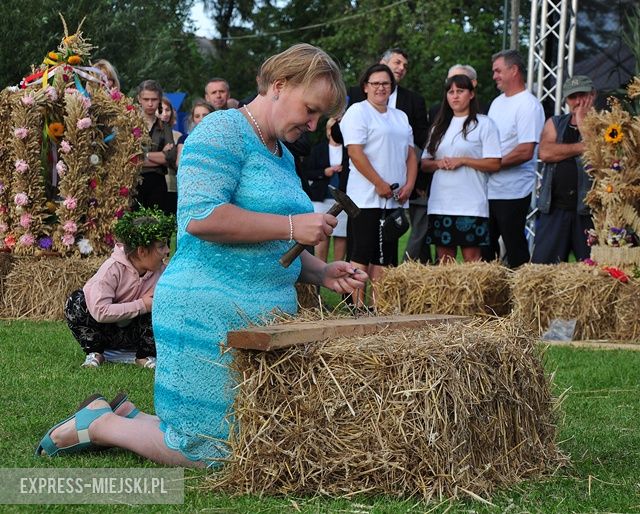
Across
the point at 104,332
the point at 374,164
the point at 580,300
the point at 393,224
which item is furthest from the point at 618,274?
the point at 104,332

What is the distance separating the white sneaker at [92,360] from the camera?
6852mm

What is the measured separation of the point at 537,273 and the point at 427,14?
100 ft

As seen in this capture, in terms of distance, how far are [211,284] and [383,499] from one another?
100cm

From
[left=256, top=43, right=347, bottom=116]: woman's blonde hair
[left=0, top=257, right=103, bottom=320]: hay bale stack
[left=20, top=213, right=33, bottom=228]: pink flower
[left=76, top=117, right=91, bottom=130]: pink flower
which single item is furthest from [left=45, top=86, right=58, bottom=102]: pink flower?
[left=256, top=43, right=347, bottom=116]: woman's blonde hair

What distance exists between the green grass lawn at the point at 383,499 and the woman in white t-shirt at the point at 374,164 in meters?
1.95

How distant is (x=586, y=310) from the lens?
8.57m

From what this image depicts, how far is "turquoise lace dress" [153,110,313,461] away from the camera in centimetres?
414

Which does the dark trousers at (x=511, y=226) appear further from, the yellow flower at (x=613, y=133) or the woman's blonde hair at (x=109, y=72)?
the woman's blonde hair at (x=109, y=72)

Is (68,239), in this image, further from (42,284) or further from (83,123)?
(83,123)

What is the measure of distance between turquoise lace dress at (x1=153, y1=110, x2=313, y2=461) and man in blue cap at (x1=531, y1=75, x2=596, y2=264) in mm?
5772

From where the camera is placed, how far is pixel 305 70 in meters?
4.10

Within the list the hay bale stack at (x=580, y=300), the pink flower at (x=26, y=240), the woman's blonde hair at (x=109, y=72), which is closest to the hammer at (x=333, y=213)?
the hay bale stack at (x=580, y=300)

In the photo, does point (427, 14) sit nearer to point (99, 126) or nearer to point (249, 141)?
point (99, 126)

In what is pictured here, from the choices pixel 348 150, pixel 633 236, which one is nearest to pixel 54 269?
pixel 348 150
